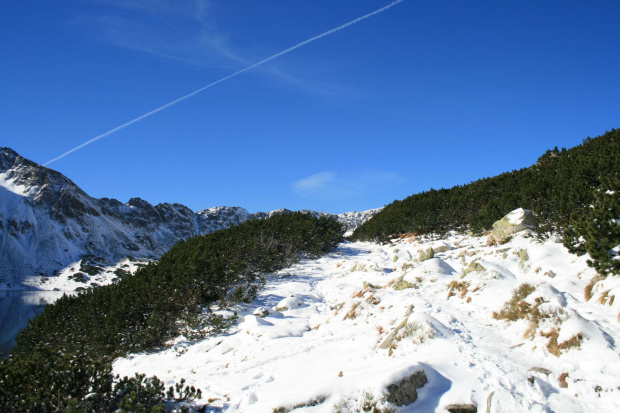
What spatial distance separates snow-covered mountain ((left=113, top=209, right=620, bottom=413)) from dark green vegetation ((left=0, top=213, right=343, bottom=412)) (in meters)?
0.89

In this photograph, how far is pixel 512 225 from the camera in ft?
51.5

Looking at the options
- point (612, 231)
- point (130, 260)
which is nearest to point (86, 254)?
point (130, 260)

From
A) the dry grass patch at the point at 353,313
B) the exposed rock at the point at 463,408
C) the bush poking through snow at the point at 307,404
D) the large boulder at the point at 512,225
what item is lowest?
the exposed rock at the point at 463,408

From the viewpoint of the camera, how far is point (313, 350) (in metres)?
9.61

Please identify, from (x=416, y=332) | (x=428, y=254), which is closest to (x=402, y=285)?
(x=428, y=254)

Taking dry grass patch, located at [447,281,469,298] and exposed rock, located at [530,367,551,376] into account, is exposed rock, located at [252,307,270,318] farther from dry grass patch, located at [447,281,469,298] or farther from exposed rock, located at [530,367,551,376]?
exposed rock, located at [530,367,551,376]

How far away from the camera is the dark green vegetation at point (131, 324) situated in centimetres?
641

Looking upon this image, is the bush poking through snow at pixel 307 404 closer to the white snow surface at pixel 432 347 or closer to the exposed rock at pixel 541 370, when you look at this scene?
the white snow surface at pixel 432 347

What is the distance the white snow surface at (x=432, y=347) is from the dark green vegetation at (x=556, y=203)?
3.21 feet

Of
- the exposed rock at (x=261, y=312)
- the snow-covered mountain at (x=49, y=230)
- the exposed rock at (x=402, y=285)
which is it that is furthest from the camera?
the snow-covered mountain at (x=49, y=230)

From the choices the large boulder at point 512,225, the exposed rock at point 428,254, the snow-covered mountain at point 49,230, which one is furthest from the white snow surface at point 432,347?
the snow-covered mountain at point 49,230

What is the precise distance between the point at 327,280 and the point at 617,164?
14.3 metres

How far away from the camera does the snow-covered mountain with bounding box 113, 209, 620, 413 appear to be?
19.0ft

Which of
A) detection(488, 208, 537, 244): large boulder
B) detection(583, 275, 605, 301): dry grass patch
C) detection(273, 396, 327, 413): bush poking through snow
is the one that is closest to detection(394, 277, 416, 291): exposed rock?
detection(488, 208, 537, 244): large boulder
